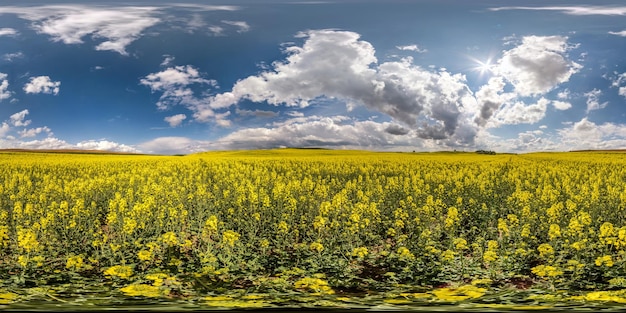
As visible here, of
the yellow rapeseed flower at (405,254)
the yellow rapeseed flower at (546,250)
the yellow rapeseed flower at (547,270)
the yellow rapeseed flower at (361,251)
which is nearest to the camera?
the yellow rapeseed flower at (547,270)

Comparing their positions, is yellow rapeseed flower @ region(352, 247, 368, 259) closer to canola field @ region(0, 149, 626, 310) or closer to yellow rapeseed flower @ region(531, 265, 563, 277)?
canola field @ region(0, 149, 626, 310)

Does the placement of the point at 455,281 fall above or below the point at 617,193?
below

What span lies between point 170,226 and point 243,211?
94.2 inches

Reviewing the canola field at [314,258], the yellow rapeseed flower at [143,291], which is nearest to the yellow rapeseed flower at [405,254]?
the canola field at [314,258]

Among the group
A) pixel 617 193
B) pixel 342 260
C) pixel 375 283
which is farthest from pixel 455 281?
pixel 617 193

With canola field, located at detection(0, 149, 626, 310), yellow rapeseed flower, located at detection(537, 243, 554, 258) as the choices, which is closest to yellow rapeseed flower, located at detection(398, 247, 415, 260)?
canola field, located at detection(0, 149, 626, 310)

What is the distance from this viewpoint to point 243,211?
1227 cm

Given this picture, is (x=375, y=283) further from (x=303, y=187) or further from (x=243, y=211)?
(x=303, y=187)

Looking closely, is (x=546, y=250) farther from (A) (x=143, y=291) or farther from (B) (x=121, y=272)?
(B) (x=121, y=272)

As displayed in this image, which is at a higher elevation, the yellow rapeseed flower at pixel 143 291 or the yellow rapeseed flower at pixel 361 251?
the yellow rapeseed flower at pixel 143 291

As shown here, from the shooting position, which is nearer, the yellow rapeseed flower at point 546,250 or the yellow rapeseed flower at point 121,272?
the yellow rapeseed flower at point 121,272

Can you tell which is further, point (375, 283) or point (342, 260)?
point (342, 260)

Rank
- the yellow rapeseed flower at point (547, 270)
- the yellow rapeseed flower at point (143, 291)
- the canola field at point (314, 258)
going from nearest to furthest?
the canola field at point (314, 258) → the yellow rapeseed flower at point (143, 291) → the yellow rapeseed flower at point (547, 270)

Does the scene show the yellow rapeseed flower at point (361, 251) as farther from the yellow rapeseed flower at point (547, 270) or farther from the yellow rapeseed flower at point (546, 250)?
the yellow rapeseed flower at point (546, 250)
